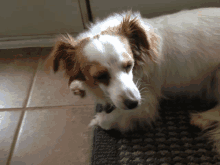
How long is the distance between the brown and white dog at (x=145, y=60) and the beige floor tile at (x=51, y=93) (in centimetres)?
39

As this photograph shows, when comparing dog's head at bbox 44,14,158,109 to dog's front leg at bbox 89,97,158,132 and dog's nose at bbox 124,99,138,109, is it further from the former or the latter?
dog's front leg at bbox 89,97,158,132

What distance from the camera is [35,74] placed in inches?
66.5

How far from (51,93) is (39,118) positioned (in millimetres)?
239

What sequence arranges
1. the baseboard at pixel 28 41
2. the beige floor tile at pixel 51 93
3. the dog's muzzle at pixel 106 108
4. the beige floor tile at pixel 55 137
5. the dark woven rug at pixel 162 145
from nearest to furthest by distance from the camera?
the dark woven rug at pixel 162 145
the beige floor tile at pixel 55 137
the dog's muzzle at pixel 106 108
the beige floor tile at pixel 51 93
the baseboard at pixel 28 41

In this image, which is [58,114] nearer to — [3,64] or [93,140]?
[93,140]

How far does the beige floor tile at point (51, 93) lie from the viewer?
4.85 feet

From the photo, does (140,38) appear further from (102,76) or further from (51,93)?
(51,93)

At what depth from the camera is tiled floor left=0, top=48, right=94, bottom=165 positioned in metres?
1.23

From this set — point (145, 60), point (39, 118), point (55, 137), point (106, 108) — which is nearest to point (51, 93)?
point (39, 118)

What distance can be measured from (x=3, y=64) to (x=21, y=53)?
203mm

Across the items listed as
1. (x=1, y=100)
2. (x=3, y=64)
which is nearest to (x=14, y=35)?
(x=3, y=64)

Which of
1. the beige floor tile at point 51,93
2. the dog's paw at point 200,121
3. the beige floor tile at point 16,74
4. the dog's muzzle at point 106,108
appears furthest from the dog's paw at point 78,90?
the dog's paw at point 200,121

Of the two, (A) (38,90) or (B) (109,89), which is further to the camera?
(A) (38,90)

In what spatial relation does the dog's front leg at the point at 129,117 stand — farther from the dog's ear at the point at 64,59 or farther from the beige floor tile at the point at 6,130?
the beige floor tile at the point at 6,130
